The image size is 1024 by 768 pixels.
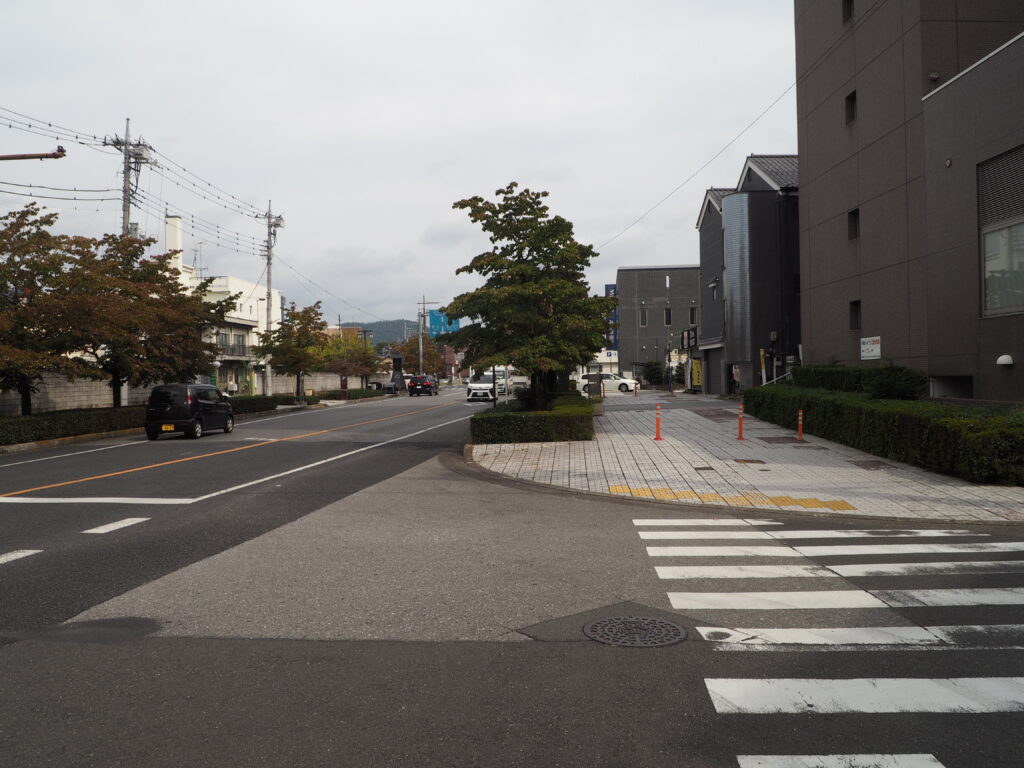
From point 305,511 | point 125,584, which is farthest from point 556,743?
point 305,511

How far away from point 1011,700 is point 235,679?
4256 mm

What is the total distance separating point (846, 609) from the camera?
5.60 m

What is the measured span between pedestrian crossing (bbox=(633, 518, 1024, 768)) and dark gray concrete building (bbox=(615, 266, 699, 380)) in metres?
58.1

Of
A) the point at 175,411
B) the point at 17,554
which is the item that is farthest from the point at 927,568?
the point at 175,411

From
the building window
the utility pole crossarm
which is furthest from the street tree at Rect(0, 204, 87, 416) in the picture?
the building window

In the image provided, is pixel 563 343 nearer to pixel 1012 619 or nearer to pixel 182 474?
pixel 182 474

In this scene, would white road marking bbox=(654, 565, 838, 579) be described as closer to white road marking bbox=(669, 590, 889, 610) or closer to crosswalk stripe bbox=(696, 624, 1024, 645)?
white road marking bbox=(669, 590, 889, 610)

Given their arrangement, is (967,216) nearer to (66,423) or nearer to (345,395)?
(66,423)

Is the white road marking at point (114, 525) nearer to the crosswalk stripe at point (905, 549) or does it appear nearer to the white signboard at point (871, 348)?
the crosswalk stripe at point (905, 549)

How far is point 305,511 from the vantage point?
10.2 m

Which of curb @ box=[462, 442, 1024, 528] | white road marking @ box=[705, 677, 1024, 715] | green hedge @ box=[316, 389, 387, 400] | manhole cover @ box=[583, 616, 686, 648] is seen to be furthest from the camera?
green hedge @ box=[316, 389, 387, 400]

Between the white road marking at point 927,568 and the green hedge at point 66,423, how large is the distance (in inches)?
886

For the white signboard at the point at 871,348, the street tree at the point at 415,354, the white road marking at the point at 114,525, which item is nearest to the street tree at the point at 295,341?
the white signboard at the point at 871,348

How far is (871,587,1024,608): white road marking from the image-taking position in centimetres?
573
